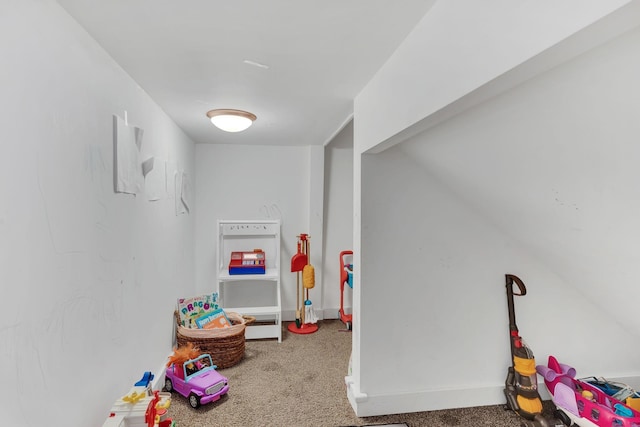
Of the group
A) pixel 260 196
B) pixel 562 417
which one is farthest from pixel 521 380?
pixel 260 196

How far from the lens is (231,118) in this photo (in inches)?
94.6

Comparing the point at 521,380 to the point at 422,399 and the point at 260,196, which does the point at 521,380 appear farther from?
the point at 260,196

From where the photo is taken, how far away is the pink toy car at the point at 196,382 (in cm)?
219

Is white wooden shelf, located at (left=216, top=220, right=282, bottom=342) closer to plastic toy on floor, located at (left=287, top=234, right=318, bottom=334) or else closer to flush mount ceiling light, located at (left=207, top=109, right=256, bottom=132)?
plastic toy on floor, located at (left=287, top=234, right=318, bottom=334)

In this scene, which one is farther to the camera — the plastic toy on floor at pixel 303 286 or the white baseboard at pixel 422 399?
the plastic toy on floor at pixel 303 286

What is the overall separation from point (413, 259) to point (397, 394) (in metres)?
0.83

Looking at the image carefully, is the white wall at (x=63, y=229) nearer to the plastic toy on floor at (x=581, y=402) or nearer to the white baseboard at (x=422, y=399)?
the white baseboard at (x=422, y=399)

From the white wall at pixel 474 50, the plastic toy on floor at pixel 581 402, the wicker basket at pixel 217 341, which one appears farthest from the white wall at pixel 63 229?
the plastic toy on floor at pixel 581 402

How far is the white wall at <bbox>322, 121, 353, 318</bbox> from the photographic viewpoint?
3.99 m

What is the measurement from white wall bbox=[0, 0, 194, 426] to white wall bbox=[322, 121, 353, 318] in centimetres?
228

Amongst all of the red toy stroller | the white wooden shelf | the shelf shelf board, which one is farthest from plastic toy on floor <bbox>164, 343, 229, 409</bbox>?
the red toy stroller

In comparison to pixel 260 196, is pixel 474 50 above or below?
above

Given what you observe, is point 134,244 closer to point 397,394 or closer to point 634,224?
point 397,394

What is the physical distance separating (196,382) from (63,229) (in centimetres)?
144
